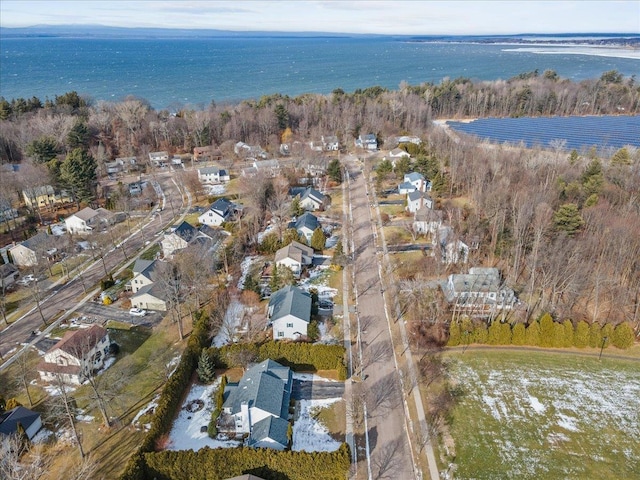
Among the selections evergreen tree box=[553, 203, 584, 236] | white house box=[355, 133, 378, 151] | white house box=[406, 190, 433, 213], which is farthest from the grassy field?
white house box=[355, 133, 378, 151]

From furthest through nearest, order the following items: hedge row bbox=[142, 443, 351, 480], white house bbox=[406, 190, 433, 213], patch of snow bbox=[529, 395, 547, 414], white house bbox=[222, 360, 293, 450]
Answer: white house bbox=[406, 190, 433, 213] < patch of snow bbox=[529, 395, 547, 414] < white house bbox=[222, 360, 293, 450] < hedge row bbox=[142, 443, 351, 480]

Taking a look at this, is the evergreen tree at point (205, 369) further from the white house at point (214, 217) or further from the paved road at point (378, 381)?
the white house at point (214, 217)

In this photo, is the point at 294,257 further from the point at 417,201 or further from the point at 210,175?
the point at 210,175

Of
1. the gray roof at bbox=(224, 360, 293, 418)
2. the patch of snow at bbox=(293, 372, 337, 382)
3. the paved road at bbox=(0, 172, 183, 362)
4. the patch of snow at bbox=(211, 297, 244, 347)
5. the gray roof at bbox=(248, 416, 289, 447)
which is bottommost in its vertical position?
the paved road at bbox=(0, 172, 183, 362)

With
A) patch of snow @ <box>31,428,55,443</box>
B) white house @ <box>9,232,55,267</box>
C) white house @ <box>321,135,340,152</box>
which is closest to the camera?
patch of snow @ <box>31,428,55,443</box>

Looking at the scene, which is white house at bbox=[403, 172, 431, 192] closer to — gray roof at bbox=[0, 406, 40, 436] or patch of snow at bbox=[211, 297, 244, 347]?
patch of snow at bbox=[211, 297, 244, 347]

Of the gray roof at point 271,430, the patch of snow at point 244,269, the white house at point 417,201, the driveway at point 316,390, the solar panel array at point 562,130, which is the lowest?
the driveway at point 316,390

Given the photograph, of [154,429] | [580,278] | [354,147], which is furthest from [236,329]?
[354,147]

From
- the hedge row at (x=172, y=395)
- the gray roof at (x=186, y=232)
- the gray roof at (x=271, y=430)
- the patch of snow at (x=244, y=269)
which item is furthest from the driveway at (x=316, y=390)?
the gray roof at (x=186, y=232)
